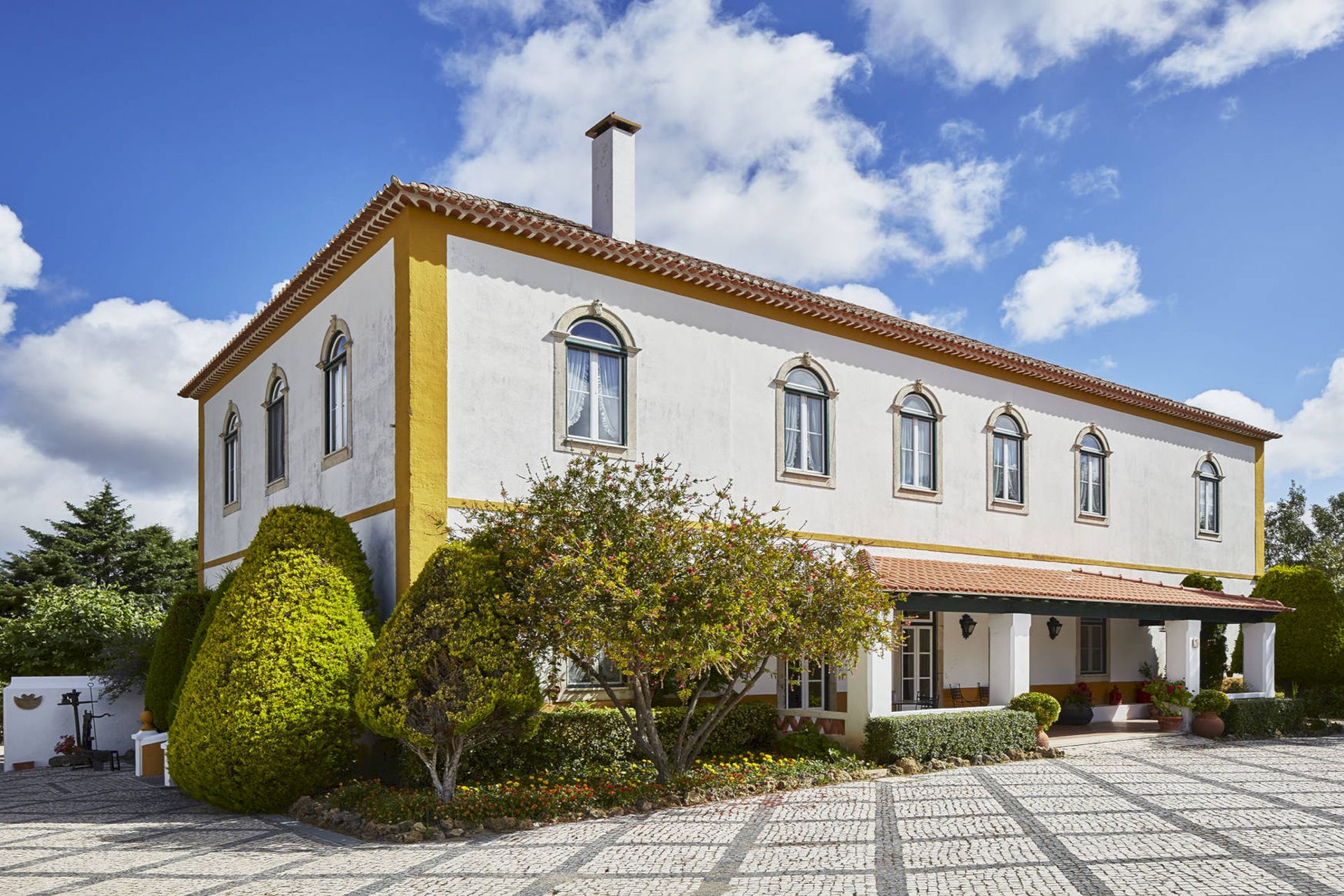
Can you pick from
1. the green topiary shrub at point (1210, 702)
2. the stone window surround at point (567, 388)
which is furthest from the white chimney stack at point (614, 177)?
the green topiary shrub at point (1210, 702)

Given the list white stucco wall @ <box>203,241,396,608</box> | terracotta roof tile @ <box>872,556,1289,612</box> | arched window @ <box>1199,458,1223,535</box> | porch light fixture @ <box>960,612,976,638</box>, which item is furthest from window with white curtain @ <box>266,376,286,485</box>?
arched window @ <box>1199,458,1223,535</box>

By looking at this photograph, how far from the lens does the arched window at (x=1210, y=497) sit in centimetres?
2561

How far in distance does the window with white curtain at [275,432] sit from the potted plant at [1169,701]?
16237 mm

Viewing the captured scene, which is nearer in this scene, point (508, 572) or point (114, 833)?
point (114, 833)

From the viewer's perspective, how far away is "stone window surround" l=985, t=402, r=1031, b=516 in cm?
2023

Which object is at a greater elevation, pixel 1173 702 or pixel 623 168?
pixel 623 168

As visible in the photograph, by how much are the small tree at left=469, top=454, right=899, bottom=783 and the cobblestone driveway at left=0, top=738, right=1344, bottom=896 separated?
5.55 feet

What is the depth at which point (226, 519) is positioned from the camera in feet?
67.8

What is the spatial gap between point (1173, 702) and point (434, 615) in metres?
14.6

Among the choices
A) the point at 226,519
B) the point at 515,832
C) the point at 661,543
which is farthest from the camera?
the point at 226,519

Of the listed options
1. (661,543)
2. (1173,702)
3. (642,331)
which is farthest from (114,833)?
(1173,702)

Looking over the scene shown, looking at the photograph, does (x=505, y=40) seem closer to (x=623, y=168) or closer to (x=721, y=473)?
(x=623, y=168)

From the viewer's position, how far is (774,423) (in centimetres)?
1688

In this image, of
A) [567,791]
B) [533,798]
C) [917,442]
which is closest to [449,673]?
[533,798]
